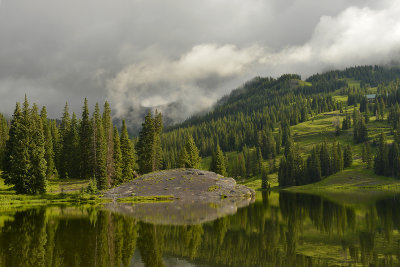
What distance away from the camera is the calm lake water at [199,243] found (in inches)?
843

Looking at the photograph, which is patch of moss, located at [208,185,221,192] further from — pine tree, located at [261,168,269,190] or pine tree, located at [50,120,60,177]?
pine tree, located at [261,168,269,190]

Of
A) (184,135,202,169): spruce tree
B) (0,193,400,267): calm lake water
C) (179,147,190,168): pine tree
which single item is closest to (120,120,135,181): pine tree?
(179,147,190,168): pine tree

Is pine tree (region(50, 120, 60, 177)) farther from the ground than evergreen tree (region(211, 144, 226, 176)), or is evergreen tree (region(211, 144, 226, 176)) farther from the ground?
pine tree (region(50, 120, 60, 177))

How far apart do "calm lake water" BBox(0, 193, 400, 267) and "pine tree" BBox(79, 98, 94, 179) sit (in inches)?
2053

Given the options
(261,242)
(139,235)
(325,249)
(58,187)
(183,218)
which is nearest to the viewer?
(325,249)

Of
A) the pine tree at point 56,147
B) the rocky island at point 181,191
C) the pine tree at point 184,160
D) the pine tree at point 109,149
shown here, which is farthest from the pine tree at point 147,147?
the pine tree at point 56,147

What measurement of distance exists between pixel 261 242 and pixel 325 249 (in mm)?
5218

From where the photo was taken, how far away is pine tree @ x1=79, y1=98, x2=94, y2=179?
9088cm

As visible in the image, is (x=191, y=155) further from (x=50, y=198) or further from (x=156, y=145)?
(x=50, y=198)

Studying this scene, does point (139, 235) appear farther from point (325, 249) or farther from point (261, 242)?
point (325, 249)

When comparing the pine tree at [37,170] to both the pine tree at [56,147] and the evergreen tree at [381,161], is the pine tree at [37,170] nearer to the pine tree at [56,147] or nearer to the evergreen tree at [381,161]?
the pine tree at [56,147]

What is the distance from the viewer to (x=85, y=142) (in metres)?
93.9

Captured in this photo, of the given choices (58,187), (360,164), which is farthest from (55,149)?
(360,164)

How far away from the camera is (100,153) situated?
276ft
